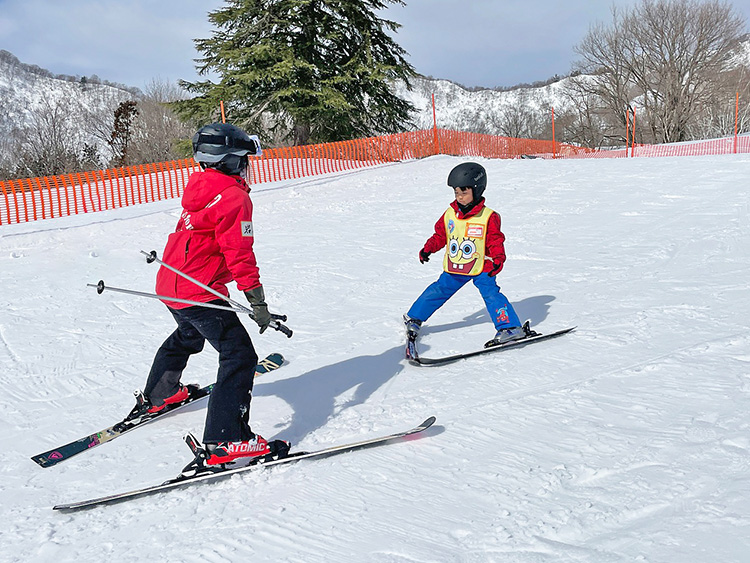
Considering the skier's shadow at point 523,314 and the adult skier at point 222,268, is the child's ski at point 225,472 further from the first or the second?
the skier's shadow at point 523,314

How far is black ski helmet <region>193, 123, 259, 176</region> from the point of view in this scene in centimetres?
295

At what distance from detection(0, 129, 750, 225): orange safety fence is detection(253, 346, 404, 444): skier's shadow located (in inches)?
415

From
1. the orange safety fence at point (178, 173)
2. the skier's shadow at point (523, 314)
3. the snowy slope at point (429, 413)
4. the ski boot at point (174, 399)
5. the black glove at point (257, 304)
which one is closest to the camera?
the snowy slope at point (429, 413)

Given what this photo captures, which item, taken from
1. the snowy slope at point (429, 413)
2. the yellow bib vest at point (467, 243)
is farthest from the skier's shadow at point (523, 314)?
the yellow bib vest at point (467, 243)

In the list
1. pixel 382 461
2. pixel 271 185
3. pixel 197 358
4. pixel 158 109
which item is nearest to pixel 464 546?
pixel 382 461

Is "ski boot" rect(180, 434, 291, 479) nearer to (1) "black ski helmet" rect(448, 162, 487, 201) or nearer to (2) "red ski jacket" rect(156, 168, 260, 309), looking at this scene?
(2) "red ski jacket" rect(156, 168, 260, 309)

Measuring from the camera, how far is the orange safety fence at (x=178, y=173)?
13656mm

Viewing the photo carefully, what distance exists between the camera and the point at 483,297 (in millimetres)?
4645

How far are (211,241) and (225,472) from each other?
1.17 m

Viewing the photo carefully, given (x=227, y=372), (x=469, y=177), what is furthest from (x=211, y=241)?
(x=469, y=177)

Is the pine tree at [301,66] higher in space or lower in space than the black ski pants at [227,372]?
higher

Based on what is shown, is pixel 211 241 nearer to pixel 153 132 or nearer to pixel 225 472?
pixel 225 472

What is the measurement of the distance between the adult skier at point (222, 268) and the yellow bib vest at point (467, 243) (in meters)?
1.95

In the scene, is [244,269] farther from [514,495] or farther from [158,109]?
[158,109]
